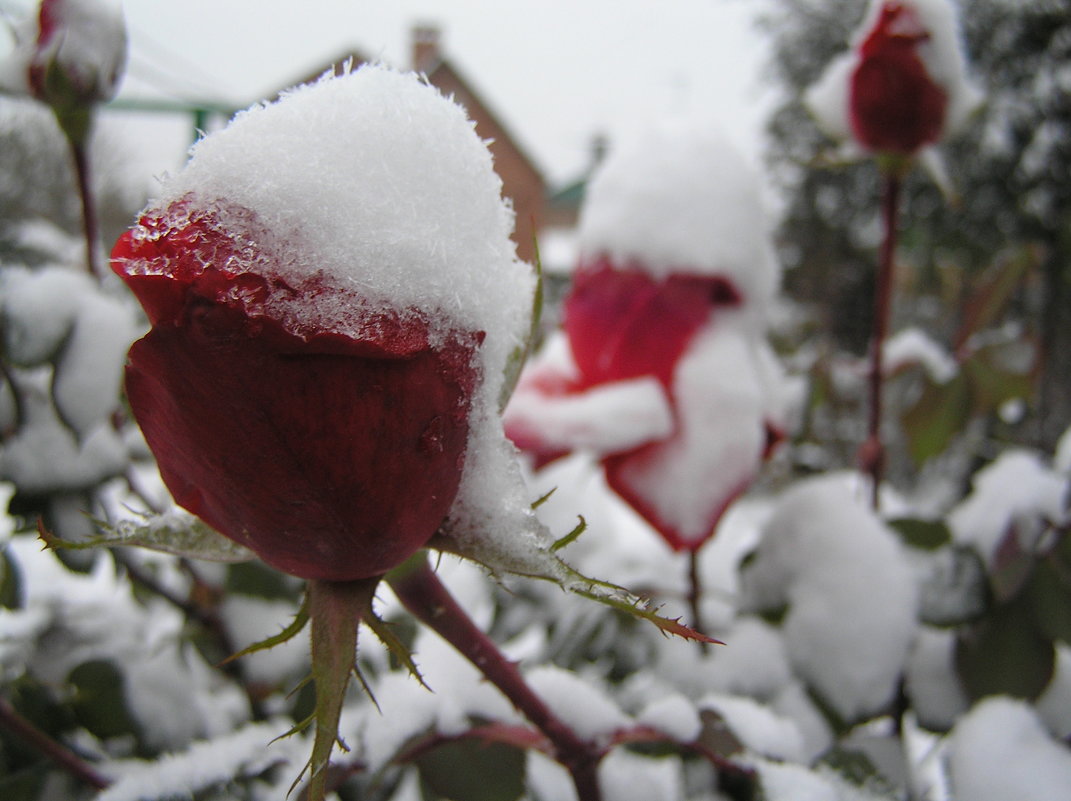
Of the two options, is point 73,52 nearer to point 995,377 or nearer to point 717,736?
point 717,736

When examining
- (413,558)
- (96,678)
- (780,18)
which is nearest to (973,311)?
(413,558)

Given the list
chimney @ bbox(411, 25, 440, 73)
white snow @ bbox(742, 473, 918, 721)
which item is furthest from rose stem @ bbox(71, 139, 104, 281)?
chimney @ bbox(411, 25, 440, 73)

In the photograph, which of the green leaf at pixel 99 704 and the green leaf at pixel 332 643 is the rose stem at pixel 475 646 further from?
the green leaf at pixel 99 704

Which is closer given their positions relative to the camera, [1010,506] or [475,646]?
[475,646]

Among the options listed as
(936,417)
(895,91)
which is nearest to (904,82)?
(895,91)

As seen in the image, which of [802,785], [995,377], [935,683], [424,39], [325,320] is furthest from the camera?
[424,39]

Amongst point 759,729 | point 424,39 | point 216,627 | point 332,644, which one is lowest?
point 424,39

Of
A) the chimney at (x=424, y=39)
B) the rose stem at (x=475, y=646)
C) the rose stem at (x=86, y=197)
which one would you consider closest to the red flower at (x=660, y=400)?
the rose stem at (x=475, y=646)
